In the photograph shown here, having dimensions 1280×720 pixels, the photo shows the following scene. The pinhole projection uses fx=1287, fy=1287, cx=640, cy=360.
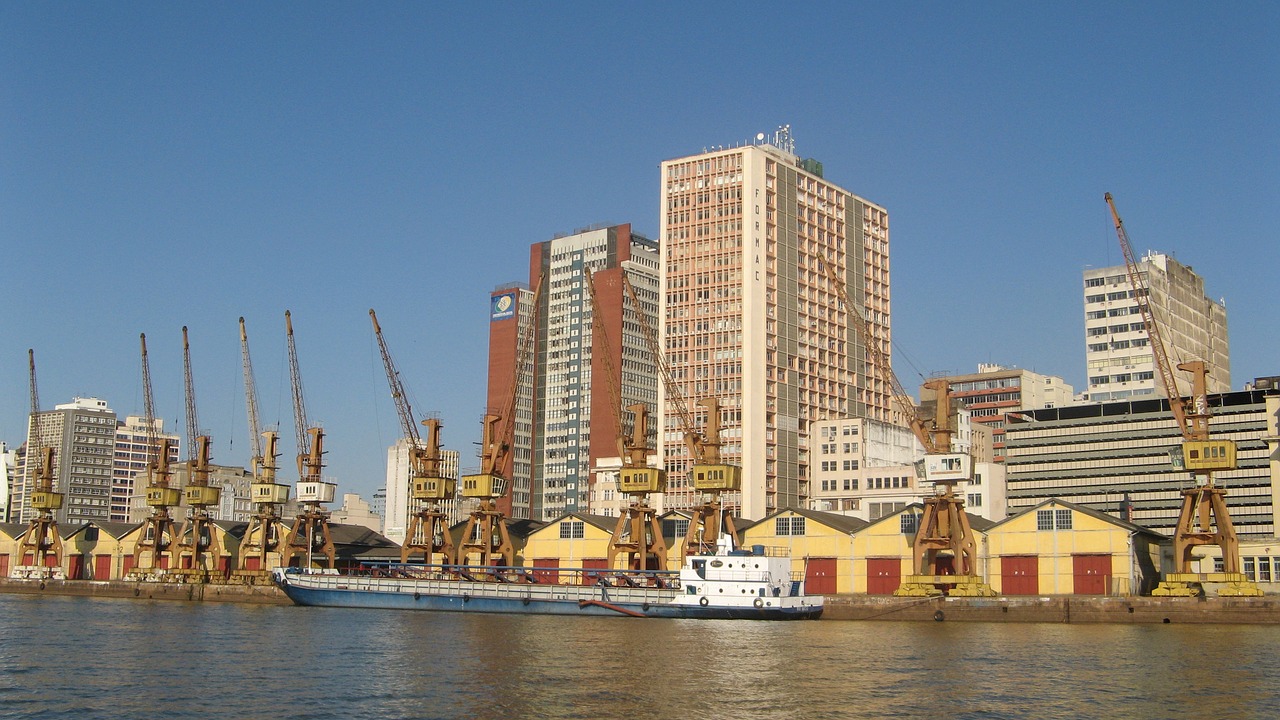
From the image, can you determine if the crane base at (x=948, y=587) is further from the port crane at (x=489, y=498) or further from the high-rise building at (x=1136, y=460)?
the high-rise building at (x=1136, y=460)

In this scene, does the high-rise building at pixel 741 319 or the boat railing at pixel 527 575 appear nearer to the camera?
the boat railing at pixel 527 575

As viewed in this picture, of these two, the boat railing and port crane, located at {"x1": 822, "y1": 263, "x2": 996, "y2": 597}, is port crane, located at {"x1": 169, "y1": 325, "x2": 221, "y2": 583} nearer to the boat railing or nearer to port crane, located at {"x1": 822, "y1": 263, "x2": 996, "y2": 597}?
the boat railing

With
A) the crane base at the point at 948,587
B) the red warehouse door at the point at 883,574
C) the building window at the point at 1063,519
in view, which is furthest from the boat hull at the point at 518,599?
the building window at the point at 1063,519

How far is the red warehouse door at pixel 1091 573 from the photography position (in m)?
106

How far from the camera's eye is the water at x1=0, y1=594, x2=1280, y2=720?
4916 cm

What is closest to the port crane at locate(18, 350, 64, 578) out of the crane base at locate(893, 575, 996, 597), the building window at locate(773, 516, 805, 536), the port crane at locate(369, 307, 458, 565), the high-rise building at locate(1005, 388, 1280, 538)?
the port crane at locate(369, 307, 458, 565)

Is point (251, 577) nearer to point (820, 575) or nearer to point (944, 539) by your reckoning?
point (820, 575)

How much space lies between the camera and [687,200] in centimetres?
19800

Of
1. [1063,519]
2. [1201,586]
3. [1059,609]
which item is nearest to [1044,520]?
[1063,519]

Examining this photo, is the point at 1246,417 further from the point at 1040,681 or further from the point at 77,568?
the point at 77,568

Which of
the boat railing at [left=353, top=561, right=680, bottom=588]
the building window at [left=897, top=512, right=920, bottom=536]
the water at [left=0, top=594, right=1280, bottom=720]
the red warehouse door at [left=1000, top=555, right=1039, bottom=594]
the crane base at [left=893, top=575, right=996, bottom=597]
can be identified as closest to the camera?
the water at [left=0, top=594, right=1280, bottom=720]

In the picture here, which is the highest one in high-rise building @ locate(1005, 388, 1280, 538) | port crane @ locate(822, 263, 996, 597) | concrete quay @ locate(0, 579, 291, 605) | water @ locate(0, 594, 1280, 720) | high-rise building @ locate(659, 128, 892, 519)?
high-rise building @ locate(659, 128, 892, 519)

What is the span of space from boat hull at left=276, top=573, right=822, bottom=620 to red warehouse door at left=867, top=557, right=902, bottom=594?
1180 centimetres

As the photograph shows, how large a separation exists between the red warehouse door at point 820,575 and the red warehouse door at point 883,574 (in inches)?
138
